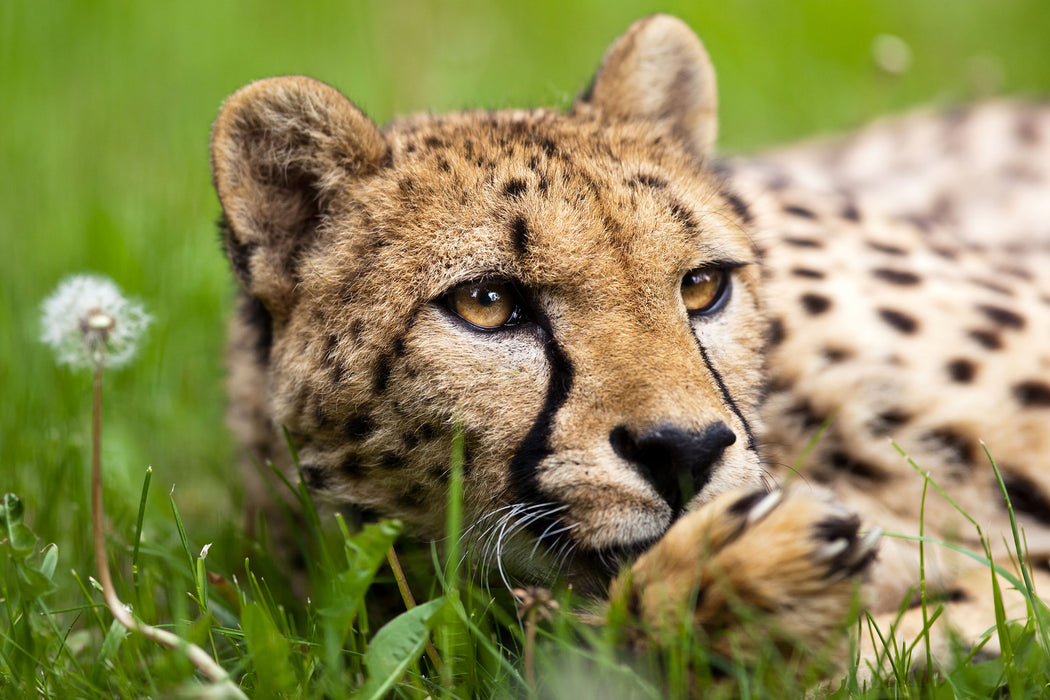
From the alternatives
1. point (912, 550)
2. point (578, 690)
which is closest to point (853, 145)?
point (912, 550)

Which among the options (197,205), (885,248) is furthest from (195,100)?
(885,248)

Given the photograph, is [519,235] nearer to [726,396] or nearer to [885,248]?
[726,396]

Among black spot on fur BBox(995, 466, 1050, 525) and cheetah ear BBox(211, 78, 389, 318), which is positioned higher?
cheetah ear BBox(211, 78, 389, 318)

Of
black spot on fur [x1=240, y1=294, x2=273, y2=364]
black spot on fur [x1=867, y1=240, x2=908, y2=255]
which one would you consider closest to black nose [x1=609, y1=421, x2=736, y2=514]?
black spot on fur [x1=240, y1=294, x2=273, y2=364]

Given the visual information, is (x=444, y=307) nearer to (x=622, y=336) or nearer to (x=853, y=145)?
(x=622, y=336)

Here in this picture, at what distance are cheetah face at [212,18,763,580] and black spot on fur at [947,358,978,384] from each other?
1.97ft

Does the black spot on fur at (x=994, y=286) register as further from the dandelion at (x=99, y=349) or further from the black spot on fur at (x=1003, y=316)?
the dandelion at (x=99, y=349)

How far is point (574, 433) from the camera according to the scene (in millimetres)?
1872

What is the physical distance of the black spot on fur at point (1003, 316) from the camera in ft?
8.93

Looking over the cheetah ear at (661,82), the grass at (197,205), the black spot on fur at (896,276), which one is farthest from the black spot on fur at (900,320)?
the grass at (197,205)

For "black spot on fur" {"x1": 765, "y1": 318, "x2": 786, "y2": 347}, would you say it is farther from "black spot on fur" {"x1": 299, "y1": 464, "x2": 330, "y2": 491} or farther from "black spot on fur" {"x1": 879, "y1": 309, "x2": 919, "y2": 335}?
"black spot on fur" {"x1": 299, "y1": 464, "x2": 330, "y2": 491}

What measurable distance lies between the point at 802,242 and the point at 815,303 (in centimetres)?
25

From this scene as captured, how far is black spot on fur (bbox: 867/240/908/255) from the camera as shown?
9.68 feet

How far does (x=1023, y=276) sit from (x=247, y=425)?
2.15 meters
